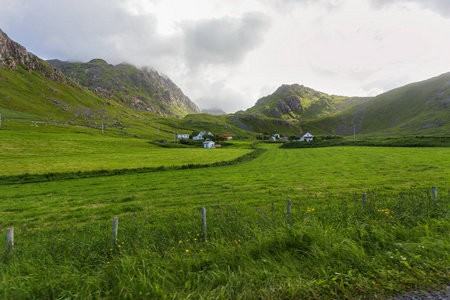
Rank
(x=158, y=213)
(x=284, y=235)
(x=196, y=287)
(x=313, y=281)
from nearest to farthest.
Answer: (x=313, y=281) < (x=196, y=287) < (x=284, y=235) < (x=158, y=213)

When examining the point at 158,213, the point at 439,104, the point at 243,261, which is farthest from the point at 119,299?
the point at 439,104

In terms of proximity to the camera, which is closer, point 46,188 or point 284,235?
point 284,235

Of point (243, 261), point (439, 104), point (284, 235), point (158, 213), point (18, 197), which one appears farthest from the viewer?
point (439, 104)

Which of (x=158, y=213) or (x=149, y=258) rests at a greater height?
(x=149, y=258)

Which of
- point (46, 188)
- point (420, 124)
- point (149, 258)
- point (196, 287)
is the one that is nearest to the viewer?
point (196, 287)

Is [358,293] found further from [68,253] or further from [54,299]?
[68,253]

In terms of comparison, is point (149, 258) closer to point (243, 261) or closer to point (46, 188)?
point (243, 261)

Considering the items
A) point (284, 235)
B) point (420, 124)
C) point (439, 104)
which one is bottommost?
point (284, 235)

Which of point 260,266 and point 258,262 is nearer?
point 260,266

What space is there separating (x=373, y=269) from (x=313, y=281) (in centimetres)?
159

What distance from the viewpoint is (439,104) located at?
182000mm

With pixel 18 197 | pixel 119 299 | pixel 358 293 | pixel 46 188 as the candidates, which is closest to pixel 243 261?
pixel 358 293

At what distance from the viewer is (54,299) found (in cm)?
388

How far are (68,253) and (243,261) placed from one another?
229 inches
